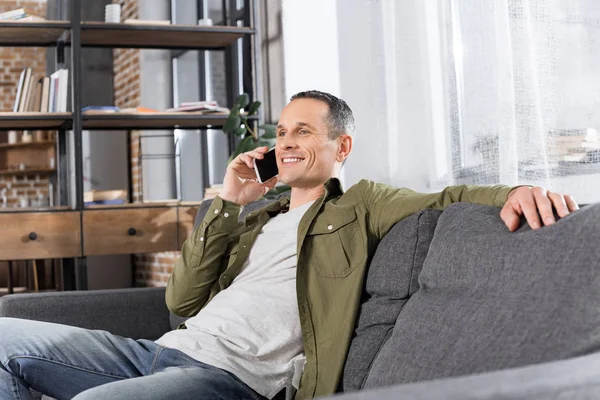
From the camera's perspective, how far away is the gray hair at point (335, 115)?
91.6 inches

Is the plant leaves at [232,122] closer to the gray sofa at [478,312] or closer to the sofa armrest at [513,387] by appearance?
the gray sofa at [478,312]

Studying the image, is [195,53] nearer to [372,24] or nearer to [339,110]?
[372,24]

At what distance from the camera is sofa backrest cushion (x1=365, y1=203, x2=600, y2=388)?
1.27 metres

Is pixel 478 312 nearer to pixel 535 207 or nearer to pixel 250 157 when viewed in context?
pixel 535 207

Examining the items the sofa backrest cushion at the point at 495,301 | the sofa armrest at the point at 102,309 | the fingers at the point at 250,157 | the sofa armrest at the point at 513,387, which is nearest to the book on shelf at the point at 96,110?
the sofa armrest at the point at 102,309

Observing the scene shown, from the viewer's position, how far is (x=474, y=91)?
2707 millimetres

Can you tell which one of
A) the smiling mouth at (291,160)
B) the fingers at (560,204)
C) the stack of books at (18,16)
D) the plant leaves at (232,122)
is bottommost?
the fingers at (560,204)

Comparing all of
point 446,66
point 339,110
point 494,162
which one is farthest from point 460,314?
point 446,66

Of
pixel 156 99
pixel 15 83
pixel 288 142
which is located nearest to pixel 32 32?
pixel 288 142

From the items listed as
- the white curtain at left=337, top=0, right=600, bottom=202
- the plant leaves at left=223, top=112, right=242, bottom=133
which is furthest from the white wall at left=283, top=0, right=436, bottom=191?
the plant leaves at left=223, top=112, right=242, bottom=133

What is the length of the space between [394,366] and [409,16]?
1.80 metres

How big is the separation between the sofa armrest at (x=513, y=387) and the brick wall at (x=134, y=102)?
564 centimetres

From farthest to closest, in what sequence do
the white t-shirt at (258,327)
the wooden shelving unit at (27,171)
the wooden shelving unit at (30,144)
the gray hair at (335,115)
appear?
the wooden shelving unit at (30,144)
the wooden shelving unit at (27,171)
the gray hair at (335,115)
the white t-shirt at (258,327)

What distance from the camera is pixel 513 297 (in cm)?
139
